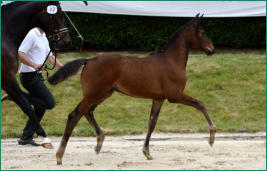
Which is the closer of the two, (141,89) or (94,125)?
(141,89)

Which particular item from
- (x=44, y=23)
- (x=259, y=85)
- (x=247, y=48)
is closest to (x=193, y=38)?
(x=44, y=23)

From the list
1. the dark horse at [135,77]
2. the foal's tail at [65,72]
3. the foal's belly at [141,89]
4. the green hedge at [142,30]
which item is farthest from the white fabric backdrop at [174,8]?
the foal's belly at [141,89]

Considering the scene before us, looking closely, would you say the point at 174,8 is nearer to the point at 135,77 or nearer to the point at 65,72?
the point at 135,77

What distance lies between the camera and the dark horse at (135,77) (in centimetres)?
590

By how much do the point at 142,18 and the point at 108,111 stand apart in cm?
274

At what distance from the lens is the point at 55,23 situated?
6.25 meters

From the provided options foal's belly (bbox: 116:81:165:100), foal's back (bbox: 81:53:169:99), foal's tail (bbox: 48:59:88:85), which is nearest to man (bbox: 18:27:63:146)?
foal's tail (bbox: 48:59:88:85)

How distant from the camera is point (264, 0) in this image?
35.8ft

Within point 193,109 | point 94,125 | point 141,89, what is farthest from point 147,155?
point 193,109

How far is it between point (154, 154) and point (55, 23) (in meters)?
2.16

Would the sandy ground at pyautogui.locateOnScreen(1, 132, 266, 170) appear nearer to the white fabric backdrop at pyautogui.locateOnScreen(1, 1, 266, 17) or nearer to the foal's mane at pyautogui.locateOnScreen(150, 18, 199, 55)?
the foal's mane at pyautogui.locateOnScreen(150, 18, 199, 55)

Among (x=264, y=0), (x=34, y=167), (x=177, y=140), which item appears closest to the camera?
(x=34, y=167)

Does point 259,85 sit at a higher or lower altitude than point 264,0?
lower

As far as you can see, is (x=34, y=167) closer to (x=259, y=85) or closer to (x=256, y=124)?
(x=256, y=124)
